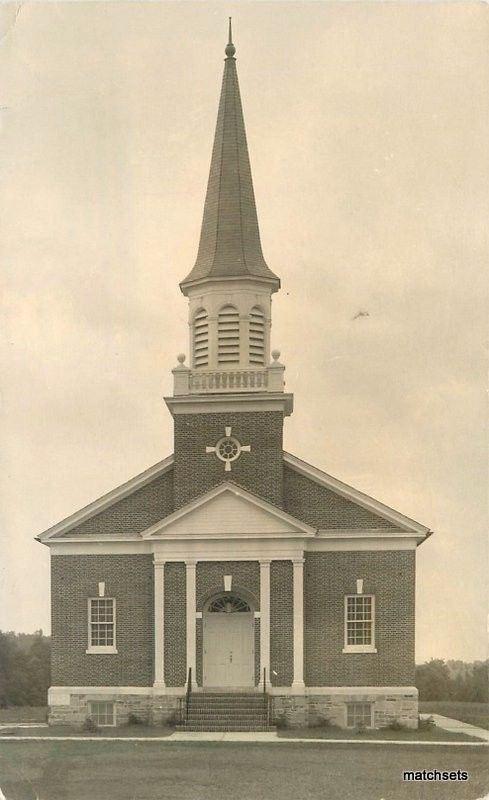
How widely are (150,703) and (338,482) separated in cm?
703

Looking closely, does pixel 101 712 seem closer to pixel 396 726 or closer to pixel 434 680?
pixel 396 726

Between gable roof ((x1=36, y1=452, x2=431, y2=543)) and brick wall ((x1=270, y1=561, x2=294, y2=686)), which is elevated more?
gable roof ((x1=36, y1=452, x2=431, y2=543))

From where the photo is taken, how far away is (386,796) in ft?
76.9

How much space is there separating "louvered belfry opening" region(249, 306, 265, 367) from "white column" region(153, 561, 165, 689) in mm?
5707

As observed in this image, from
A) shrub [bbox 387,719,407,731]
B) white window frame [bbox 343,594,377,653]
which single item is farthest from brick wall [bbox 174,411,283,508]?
shrub [bbox 387,719,407,731]

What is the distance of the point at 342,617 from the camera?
3103cm

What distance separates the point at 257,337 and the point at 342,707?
943cm

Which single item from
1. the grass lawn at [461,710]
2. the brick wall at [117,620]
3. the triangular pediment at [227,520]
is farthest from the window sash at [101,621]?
the grass lawn at [461,710]

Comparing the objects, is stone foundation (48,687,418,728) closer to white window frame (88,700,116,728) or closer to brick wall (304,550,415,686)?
white window frame (88,700,116,728)

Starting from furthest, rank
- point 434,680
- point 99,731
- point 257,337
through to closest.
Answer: point 434,680, point 257,337, point 99,731

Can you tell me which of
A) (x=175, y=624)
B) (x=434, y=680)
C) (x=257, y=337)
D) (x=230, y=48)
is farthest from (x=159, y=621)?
(x=230, y=48)

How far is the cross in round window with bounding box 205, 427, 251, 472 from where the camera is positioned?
104 ft

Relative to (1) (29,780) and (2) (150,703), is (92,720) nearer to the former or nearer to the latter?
(2) (150,703)

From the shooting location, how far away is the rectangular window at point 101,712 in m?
30.8
